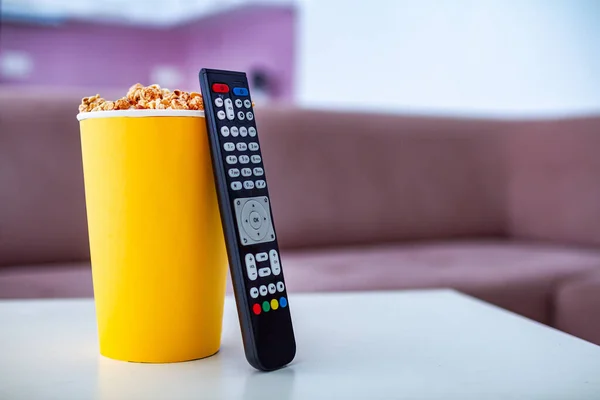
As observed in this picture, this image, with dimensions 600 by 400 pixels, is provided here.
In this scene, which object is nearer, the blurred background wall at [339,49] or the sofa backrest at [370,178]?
the sofa backrest at [370,178]

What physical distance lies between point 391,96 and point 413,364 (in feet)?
10.5

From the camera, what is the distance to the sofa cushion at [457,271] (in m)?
1.29

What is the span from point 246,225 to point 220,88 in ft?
0.37

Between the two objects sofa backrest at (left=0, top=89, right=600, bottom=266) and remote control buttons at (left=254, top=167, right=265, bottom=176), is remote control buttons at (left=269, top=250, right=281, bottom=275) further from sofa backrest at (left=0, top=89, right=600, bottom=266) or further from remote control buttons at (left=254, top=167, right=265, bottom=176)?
sofa backrest at (left=0, top=89, right=600, bottom=266)

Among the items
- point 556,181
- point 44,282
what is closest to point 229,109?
point 44,282

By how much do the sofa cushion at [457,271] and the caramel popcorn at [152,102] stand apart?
73cm

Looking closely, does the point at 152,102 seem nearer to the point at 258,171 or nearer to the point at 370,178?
the point at 258,171

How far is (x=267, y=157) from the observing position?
5.50 ft

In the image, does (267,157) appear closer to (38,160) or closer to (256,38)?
(38,160)

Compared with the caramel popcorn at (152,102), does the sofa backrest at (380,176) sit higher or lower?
lower

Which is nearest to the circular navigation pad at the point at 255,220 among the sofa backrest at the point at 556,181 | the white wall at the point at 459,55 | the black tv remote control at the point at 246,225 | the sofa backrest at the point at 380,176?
the black tv remote control at the point at 246,225

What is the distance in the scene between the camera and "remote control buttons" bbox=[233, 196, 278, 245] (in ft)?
1.67

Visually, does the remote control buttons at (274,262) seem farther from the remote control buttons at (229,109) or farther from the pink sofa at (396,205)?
the pink sofa at (396,205)

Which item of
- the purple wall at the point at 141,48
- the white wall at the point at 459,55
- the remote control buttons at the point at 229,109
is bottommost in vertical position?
the remote control buttons at the point at 229,109
